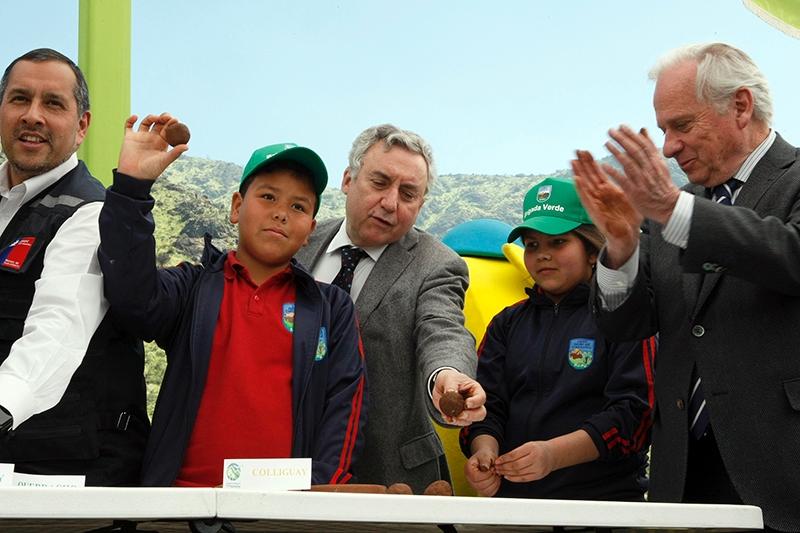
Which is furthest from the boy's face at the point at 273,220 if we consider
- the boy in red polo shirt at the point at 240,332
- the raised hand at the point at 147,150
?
the raised hand at the point at 147,150

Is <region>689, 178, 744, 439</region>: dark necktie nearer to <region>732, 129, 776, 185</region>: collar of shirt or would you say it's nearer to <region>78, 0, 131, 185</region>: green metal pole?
<region>732, 129, 776, 185</region>: collar of shirt

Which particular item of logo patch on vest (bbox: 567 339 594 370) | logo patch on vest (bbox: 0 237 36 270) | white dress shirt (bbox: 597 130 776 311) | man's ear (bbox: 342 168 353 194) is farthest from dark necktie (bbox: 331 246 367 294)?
logo patch on vest (bbox: 0 237 36 270)

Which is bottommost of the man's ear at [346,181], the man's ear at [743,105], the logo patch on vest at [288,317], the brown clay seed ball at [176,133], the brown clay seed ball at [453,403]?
the brown clay seed ball at [453,403]

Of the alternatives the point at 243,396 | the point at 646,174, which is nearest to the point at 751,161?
the point at 646,174

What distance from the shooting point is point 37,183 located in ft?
6.78

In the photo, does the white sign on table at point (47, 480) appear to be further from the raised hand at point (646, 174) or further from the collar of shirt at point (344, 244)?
the collar of shirt at point (344, 244)

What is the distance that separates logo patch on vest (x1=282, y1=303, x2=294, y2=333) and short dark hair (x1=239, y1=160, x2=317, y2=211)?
12.1 inches

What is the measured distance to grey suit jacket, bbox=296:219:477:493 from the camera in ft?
7.96

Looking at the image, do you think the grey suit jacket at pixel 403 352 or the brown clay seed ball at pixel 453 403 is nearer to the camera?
the brown clay seed ball at pixel 453 403

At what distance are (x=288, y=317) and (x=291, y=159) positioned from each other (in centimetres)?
38

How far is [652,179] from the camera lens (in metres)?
1.87

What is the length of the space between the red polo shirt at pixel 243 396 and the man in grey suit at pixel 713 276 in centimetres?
70

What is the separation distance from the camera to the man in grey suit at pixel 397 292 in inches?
95.3

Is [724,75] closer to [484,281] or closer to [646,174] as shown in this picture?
[646,174]
